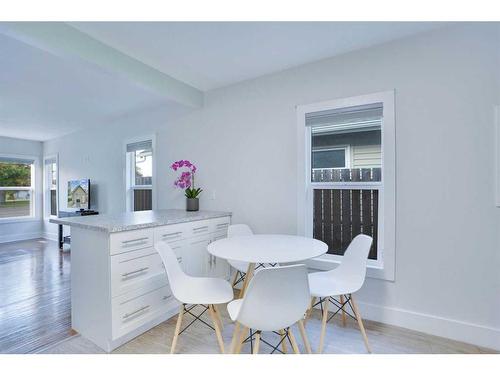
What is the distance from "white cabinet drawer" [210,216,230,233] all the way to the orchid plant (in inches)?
Result: 20.8

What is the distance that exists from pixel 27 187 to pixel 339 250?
7.36m

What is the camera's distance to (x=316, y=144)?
9.23 feet

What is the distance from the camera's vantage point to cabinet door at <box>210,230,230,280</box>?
3037 mm

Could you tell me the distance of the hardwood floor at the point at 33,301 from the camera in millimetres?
2121

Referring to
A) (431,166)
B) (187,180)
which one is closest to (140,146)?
(187,180)

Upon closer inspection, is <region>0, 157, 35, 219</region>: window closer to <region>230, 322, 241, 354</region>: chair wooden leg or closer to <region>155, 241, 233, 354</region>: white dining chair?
<region>155, 241, 233, 354</region>: white dining chair

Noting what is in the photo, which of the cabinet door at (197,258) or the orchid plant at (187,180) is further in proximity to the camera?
the orchid plant at (187,180)

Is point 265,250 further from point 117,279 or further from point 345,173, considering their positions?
point 345,173

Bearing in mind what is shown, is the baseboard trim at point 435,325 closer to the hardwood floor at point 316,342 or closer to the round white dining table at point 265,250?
the hardwood floor at point 316,342

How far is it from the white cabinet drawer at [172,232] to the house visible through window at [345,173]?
1.33 metres

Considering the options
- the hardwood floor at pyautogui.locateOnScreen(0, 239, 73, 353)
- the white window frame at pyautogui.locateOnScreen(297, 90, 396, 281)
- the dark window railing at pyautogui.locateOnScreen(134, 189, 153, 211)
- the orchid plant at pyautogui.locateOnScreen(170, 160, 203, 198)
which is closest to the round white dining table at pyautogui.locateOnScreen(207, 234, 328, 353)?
the white window frame at pyautogui.locateOnScreen(297, 90, 396, 281)

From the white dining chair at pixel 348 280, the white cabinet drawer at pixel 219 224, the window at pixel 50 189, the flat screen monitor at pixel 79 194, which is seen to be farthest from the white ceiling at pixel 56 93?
the white dining chair at pixel 348 280

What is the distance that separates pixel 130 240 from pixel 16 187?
243 inches
